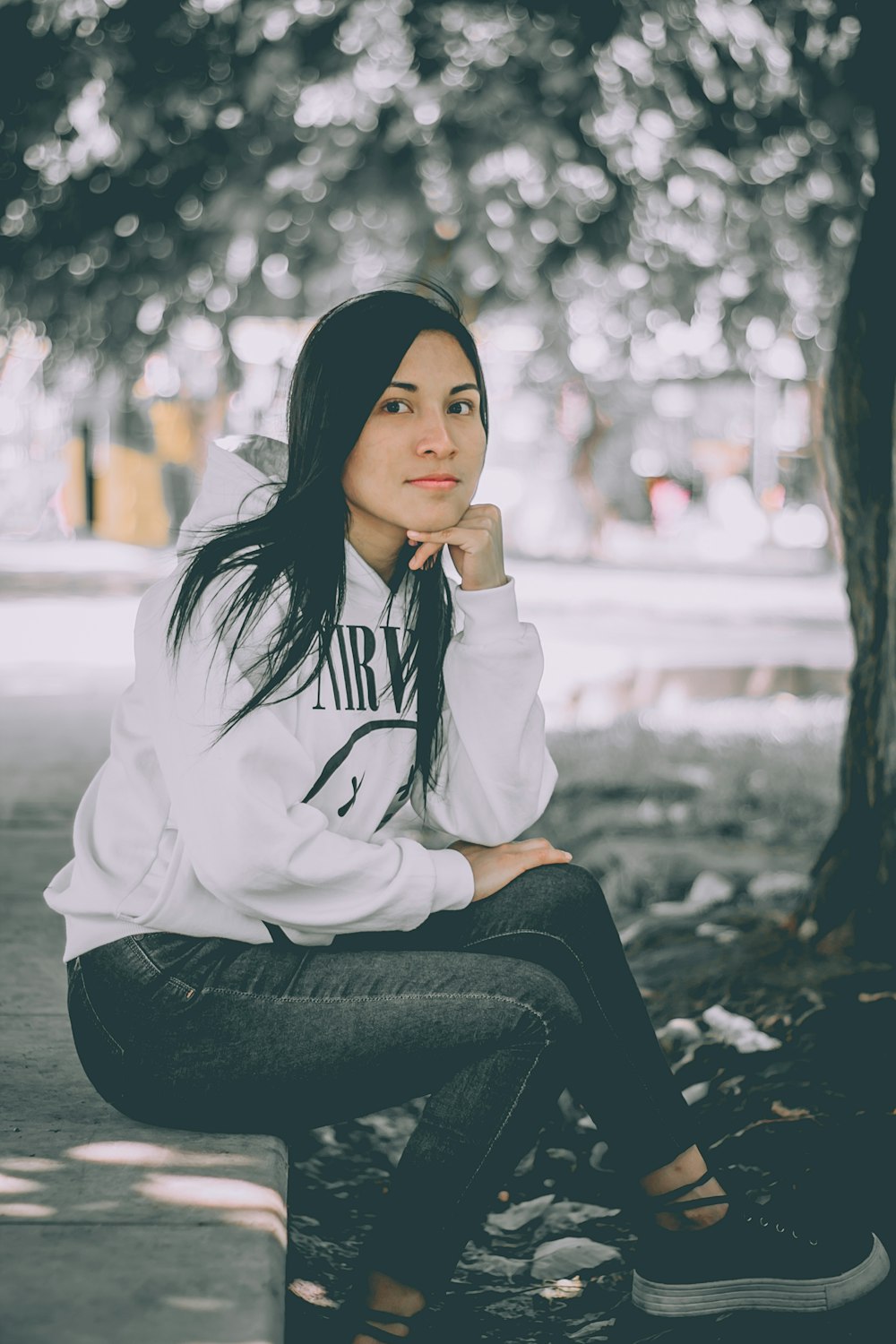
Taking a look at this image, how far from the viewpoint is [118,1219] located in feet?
7.85

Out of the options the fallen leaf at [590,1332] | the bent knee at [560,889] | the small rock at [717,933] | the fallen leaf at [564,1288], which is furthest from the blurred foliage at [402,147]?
the fallen leaf at [590,1332]

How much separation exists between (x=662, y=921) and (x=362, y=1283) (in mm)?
2550

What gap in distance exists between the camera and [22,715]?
27.7 ft

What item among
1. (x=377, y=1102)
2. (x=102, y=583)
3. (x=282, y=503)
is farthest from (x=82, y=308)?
(x=102, y=583)

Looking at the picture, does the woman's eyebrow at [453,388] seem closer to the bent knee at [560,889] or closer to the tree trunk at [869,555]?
the bent knee at [560,889]

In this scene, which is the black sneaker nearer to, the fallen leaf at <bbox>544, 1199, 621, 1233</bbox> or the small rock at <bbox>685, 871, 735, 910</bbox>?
the fallen leaf at <bbox>544, 1199, 621, 1233</bbox>

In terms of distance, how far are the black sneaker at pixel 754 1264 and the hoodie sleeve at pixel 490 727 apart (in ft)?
2.26

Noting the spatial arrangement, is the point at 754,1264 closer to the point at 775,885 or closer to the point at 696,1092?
the point at 696,1092

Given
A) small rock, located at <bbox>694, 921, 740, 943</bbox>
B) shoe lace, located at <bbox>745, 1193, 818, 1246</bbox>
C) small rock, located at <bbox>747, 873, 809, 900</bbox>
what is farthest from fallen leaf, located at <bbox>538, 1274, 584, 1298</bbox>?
small rock, located at <bbox>747, 873, 809, 900</bbox>

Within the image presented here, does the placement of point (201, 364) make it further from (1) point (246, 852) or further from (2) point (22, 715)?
(1) point (246, 852)

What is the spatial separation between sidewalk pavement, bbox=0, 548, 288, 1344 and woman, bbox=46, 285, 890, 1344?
91mm

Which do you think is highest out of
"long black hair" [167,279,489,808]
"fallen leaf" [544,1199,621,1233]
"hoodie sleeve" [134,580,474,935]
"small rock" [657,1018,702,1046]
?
"long black hair" [167,279,489,808]

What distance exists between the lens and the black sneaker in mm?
2648

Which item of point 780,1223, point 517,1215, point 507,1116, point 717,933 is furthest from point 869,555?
point 507,1116
